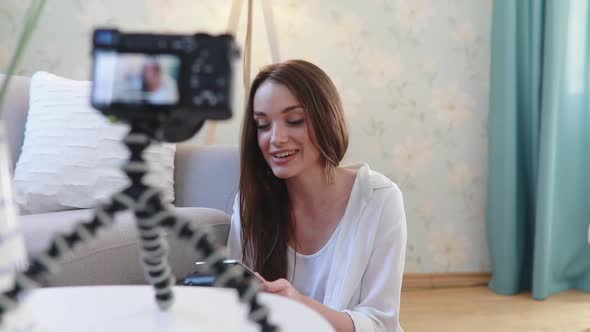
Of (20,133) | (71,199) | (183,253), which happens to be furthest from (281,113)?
(20,133)

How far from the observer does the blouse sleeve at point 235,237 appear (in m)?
1.53

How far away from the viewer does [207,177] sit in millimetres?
1822

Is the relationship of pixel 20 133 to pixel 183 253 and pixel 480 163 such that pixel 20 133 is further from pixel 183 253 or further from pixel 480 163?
pixel 480 163

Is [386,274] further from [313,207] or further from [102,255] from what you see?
[102,255]

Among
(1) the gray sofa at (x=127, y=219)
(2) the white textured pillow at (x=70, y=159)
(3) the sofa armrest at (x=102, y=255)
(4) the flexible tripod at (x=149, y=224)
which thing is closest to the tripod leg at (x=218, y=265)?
(4) the flexible tripod at (x=149, y=224)

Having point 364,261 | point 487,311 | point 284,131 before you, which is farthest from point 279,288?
point 487,311

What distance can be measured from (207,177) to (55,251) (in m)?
1.34

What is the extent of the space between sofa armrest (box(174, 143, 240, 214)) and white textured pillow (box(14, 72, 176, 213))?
0.04 m

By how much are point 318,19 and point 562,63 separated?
40.5 inches

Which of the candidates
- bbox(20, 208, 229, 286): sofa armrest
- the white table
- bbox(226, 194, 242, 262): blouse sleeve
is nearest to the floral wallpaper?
bbox(226, 194, 242, 262): blouse sleeve

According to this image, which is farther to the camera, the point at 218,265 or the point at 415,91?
the point at 415,91

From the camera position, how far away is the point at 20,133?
1941 millimetres

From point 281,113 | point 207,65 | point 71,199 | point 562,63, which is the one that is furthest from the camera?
point 562,63

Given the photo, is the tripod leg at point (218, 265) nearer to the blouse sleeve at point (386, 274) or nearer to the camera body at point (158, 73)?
the camera body at point (158, 73)
